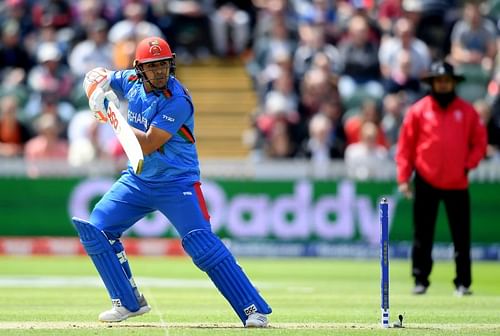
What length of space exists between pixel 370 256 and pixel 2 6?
976cm

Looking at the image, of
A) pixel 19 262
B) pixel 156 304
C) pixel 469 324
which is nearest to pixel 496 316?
pixel 469 324

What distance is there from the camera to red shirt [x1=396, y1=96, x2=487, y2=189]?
14.1m

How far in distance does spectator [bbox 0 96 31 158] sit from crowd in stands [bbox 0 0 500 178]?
2 centimetres

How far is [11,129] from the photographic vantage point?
21.3 metres

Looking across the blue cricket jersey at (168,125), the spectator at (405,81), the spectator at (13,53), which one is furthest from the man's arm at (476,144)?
the spectator at (13,53)

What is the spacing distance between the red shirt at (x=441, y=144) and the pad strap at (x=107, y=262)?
486 centimetres

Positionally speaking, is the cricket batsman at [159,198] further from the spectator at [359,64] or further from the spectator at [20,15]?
the spectator at [20,15]

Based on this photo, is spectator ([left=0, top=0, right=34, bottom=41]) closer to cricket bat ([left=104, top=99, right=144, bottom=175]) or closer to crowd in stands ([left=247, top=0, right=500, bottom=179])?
crowd in stands ([left=247, top=0, right=500, bottom=179])

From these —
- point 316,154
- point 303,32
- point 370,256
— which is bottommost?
point 370,256

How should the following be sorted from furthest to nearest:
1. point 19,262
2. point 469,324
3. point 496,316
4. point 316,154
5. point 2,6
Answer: point 2,6, point 316,154, point 19,262, point 496,316, point 469,324

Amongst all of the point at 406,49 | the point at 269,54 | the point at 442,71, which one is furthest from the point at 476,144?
the point at 269,54

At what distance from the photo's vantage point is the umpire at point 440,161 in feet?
46.4

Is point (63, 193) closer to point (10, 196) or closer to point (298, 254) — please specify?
point (10, 196)

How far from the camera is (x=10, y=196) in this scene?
19.9 meters
